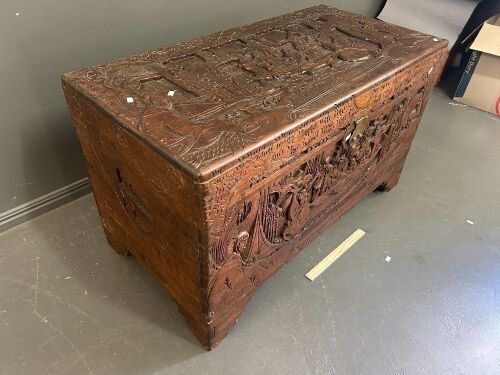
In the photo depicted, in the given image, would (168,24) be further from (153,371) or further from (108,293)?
(153,371)

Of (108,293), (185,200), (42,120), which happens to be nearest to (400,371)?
(185,200)

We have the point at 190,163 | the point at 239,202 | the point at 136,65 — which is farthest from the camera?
the point at 136,65

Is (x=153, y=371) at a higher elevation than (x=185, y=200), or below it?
below

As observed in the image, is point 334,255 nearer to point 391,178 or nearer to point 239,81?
point 391,178

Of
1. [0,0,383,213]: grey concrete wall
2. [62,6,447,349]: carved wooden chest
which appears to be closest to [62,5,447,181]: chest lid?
[62,6,447,349]: carved wooden chest

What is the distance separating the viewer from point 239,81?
1.06 metres

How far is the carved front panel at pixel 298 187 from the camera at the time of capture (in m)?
0.88

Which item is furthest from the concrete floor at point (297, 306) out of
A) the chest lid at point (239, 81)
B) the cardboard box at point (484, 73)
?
the cardboard box at point (484, 73)

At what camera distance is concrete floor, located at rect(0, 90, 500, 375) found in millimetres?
1091

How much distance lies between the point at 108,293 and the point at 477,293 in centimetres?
125

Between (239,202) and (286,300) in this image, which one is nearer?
(239,202)

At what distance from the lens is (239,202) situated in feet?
2.83

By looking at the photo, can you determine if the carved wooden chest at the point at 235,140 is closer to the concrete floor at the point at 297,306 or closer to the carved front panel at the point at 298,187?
the carved front panel at the point at 298,187

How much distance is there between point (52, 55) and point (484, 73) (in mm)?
2311
